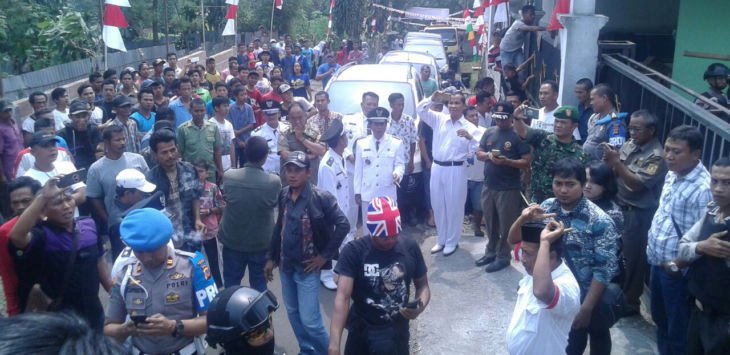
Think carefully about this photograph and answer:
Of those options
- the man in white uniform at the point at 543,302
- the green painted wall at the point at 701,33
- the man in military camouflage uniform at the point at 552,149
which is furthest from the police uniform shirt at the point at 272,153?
the green painted wall at the point at 701,33

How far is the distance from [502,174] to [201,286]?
13.4ft

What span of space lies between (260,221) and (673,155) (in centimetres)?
308

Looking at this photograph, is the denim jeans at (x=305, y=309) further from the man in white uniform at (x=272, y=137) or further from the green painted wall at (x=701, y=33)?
the green painted wall at (x=701, y=33)

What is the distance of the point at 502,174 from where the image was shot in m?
6.87

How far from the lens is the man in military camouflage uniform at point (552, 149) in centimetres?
557

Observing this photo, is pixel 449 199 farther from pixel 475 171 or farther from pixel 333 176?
pixel 333 176

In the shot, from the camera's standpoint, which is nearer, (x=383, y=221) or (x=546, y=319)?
(x=546, y=319)

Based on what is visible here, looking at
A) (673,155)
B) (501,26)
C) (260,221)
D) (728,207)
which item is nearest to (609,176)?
(673,155)

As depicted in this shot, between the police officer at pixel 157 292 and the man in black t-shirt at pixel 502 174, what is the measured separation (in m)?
3.94

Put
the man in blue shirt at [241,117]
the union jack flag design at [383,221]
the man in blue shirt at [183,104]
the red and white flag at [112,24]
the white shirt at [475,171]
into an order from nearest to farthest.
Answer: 1. the union jack flag design at [383,221]
2. the white shirt at [475,171]
3. the man in blue shirt at [183,104]
4. the man in blue shirt at [241,117]
5. the red and white flag at [112,24]

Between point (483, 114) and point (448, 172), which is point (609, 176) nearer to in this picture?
point (448, 172)

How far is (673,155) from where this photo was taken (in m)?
4.39

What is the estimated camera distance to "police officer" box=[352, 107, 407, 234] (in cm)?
704

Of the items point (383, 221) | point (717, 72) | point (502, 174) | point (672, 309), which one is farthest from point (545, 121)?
point (383, 221)
